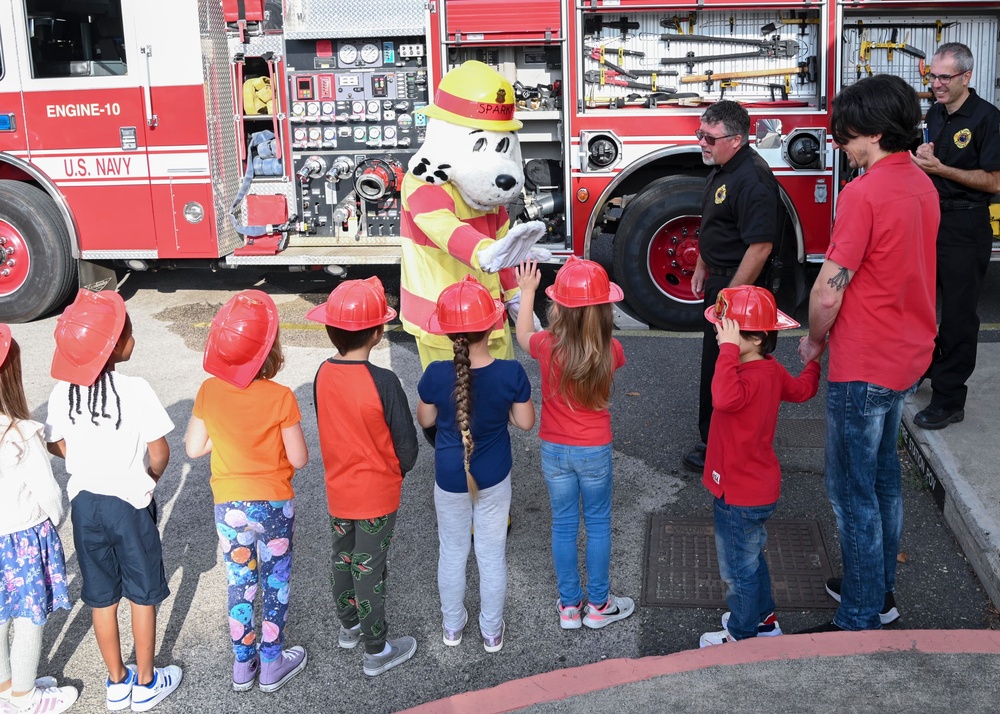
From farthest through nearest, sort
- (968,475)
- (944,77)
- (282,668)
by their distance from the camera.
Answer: (944,77) < (968,475) < (282,668)

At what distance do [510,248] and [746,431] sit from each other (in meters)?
1.13

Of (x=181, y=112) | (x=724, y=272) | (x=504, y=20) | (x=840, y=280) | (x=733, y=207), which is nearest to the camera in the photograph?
(x=840, y=280)

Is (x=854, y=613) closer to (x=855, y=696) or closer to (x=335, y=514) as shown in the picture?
(x=855, y=696)

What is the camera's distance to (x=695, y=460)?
5141 millimetres

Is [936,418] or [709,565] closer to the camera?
[709,565]

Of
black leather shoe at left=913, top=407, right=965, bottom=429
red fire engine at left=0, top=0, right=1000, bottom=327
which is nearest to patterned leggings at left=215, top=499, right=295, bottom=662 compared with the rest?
black leather shoe at left=913, top=407, right=965, bottom=429

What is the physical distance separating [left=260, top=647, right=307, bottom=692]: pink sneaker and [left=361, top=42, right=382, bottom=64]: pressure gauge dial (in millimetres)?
5063

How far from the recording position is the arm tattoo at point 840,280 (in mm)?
3314

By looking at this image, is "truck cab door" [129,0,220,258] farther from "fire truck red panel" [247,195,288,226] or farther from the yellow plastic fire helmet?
the yellow plastic fire helmet

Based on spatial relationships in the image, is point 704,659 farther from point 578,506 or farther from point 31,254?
point 31,254

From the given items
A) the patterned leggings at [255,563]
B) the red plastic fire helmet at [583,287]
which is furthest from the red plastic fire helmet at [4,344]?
the red plastic fire helmet at [583,287]

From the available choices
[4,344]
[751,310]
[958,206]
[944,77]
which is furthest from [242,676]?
[944,77]

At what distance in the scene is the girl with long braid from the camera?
3410 millimetres

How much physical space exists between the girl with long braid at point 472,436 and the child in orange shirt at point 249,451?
48 centimetres
